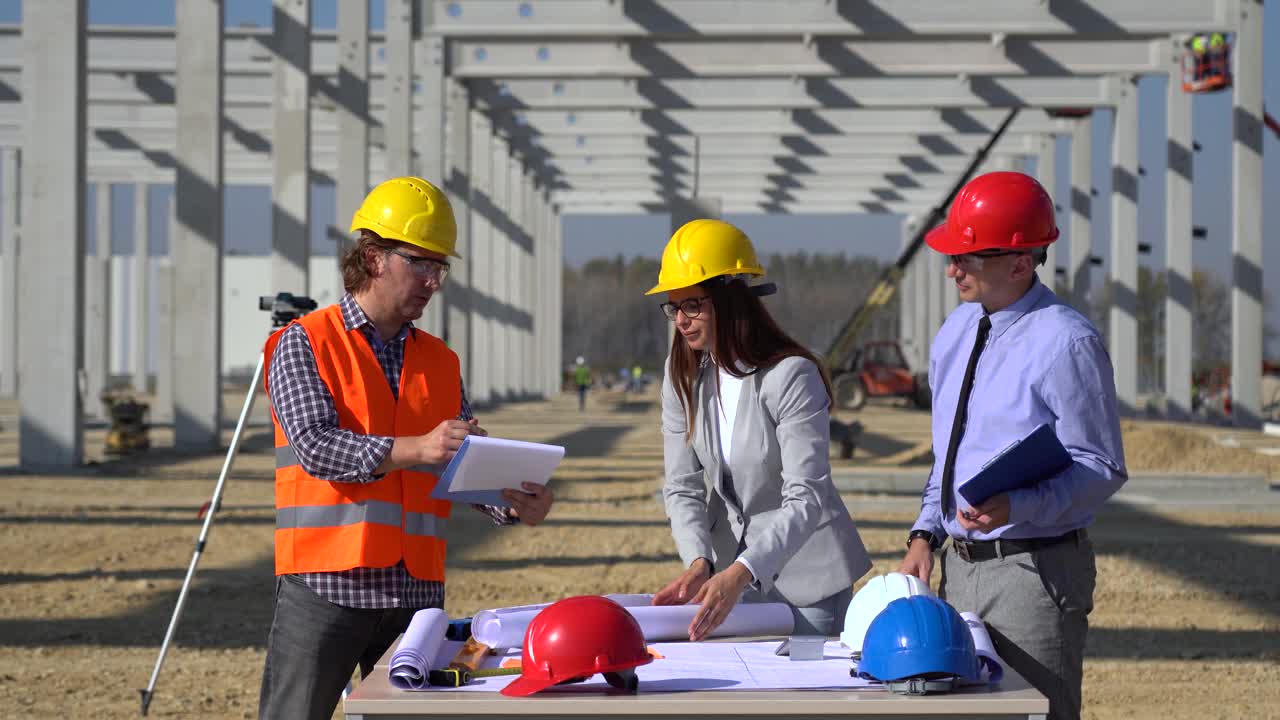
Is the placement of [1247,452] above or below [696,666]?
below

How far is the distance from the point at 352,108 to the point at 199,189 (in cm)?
438

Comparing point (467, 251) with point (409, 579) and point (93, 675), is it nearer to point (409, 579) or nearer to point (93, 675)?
point (93, 675)

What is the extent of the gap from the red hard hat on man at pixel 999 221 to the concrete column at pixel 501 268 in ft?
103

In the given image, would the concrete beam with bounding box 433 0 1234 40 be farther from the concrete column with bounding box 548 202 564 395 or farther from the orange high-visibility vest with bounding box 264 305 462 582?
the concrete column with bounding box 548 202 564 395

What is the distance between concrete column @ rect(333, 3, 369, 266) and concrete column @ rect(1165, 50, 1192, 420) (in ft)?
46.8

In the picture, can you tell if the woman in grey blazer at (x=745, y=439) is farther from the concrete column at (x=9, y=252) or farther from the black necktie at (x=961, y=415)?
the concrete column at (x=9, y=252)

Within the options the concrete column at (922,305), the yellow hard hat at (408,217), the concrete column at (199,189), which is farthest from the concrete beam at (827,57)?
the concrete column at (922,305)

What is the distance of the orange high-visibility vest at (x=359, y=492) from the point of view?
11.9 ft

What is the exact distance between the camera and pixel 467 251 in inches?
1249

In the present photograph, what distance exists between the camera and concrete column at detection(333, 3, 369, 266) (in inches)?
933

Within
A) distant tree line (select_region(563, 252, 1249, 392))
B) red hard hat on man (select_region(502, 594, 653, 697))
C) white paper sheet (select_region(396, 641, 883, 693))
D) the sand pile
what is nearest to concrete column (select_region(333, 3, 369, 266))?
the sand pile

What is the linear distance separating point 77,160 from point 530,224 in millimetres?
27584

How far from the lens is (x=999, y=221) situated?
3.61 metres

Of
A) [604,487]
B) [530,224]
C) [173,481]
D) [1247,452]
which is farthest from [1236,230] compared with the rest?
[530,224]
